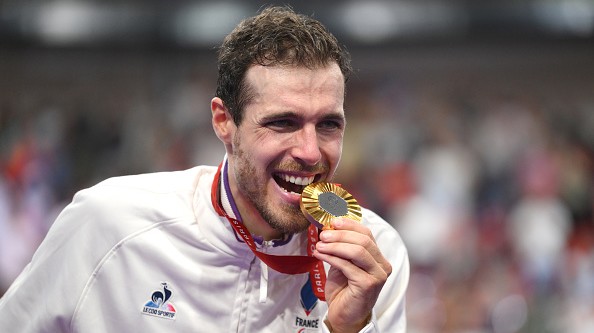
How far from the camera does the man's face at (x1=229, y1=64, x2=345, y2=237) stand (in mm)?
2885

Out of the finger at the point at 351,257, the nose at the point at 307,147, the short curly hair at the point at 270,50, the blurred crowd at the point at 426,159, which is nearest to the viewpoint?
the finger at the point at 351,257

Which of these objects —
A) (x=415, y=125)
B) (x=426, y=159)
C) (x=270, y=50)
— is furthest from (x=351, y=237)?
(x=415, y=125)

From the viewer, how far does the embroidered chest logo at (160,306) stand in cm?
305

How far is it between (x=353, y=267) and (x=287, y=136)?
0.54m

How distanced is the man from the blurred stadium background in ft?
13.0

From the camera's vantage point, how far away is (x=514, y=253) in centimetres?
818

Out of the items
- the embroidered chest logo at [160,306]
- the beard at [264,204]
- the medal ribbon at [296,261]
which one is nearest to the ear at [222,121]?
the beard at [264,204]

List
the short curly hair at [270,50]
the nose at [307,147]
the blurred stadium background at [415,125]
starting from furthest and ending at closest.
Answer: the blurred stadium background at [415,125] → the short curly hair at [270,50] → the nose at [307,147]

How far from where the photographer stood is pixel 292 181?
2.94m

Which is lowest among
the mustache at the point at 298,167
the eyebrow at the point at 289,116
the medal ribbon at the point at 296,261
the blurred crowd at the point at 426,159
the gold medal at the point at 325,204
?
the blurred crowd at the point at 426,159

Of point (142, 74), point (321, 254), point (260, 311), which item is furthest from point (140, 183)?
point (142, 74)

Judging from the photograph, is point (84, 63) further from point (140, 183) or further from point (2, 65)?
point (140, 183)

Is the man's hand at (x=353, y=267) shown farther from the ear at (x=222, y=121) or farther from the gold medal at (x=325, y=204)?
the ear at (x=222, y=121)

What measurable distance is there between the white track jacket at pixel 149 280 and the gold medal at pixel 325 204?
395 millimetres
